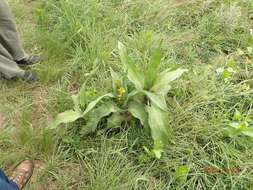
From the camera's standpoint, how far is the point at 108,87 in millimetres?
2451

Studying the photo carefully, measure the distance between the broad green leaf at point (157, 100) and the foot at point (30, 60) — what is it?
104 centimetres

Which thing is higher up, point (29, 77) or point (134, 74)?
point (134, 74)

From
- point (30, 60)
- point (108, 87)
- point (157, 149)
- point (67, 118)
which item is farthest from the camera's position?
point (30, 60)

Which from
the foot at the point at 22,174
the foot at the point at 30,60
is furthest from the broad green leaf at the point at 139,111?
the foot at the point at 30,60

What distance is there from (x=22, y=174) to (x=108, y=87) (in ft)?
2.53

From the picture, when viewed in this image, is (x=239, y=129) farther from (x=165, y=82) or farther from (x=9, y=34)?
(x=9, y=34)

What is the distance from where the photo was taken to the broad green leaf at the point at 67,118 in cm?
213

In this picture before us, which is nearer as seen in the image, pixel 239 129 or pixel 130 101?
pixel 239 129

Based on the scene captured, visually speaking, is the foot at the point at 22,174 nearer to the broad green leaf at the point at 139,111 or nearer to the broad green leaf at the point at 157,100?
the broad green leaf at the point at 139,111

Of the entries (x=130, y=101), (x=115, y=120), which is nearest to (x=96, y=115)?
(x=115, y=120)

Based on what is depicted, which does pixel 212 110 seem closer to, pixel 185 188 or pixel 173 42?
pixel 185 188

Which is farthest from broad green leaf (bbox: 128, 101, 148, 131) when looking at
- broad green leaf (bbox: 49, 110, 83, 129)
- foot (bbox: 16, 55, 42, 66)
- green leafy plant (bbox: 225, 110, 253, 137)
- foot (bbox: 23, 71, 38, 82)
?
foot (bbox: 16, 55, 42, 66)

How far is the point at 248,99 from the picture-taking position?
241cm

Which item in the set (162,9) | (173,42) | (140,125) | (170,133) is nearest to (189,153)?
(170,133)
